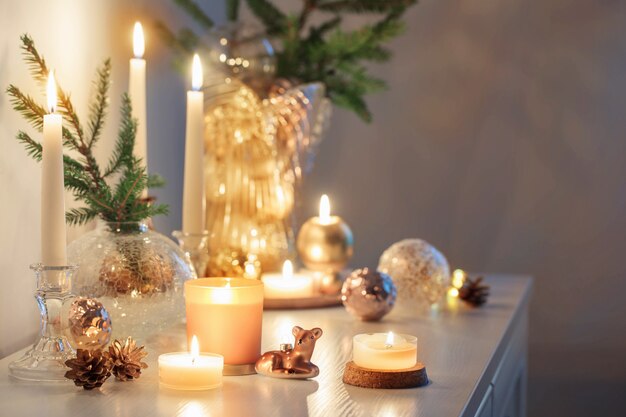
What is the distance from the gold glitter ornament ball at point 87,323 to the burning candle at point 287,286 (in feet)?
1.55

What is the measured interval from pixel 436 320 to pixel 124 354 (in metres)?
0.50

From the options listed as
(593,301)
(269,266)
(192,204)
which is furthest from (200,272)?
(593,301)

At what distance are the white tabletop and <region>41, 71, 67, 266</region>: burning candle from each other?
128 mm

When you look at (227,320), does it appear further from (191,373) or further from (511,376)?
(511,376)

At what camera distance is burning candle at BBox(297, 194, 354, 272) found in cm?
144

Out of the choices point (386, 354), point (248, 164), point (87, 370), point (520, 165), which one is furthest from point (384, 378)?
point (520, 165)

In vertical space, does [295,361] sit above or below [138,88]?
below

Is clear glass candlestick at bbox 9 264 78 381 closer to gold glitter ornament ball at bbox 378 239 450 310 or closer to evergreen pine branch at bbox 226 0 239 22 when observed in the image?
gold glitter ornament ball at bbox 378 239 450 310

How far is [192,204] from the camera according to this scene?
1.20m

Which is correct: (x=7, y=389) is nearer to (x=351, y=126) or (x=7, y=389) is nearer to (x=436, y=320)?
(x=436, y=320)

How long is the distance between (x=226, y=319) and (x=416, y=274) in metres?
0.44

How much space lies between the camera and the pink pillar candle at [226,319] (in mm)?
942

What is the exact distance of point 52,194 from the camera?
0.91m

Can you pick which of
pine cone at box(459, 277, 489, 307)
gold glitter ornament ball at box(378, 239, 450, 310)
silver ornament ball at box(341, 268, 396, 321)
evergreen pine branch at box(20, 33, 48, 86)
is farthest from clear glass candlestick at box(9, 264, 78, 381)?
pine cone at box(459, 277, 489, 307)
